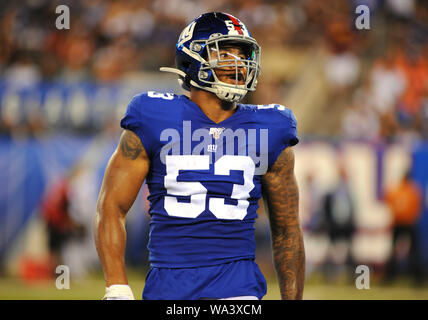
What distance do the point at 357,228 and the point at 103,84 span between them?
4.12 m

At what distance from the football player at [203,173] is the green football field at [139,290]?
4.61 m

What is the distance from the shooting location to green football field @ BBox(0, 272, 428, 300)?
7.64 meters

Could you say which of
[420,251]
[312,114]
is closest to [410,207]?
[420,251]

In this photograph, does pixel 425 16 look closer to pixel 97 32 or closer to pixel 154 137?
pixel 97 32

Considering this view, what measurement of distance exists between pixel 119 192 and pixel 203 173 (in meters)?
0.34

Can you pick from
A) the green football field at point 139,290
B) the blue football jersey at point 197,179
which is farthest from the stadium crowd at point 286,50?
the blue football jersey at point 197,179

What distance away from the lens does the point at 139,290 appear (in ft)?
26.2

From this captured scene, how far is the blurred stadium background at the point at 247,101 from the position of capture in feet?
30.0

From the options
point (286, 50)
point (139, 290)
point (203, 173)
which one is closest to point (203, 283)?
point (203, 173)

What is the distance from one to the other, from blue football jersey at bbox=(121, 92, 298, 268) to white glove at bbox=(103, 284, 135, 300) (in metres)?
0.18

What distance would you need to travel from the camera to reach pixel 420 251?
909 cm

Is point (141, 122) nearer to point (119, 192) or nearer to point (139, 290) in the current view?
point (119, 192)

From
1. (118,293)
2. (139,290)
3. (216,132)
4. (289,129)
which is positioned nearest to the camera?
(118,293)

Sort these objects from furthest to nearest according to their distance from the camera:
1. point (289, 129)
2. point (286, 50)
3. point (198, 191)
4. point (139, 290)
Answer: point (286, 50) → point (139, 290) → point (289, 129) → point (198, 191)
